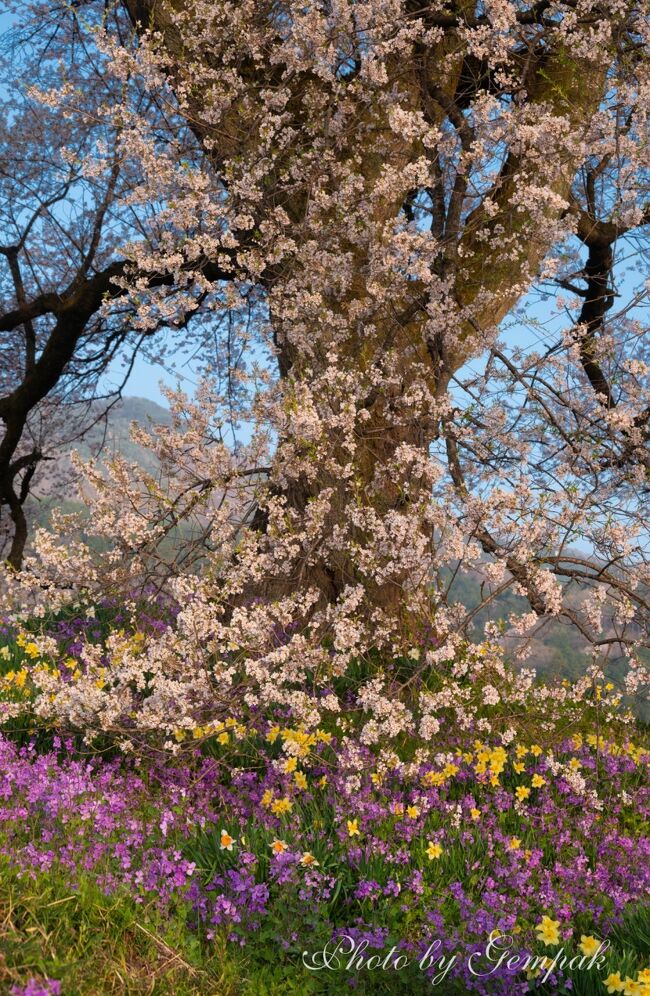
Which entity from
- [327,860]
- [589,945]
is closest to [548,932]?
[589,945]

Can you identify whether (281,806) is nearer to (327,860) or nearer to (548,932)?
(327,860)

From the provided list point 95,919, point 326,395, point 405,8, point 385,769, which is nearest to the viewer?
point 95,919

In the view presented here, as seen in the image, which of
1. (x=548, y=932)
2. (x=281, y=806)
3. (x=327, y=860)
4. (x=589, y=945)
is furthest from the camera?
(x=281, y=806)

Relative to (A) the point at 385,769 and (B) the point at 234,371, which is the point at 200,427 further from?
(A) the point at 385,769

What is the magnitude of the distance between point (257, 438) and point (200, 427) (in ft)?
1.54

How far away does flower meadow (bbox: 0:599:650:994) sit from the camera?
3.73 m

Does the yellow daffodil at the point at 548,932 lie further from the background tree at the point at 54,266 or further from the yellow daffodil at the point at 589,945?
the background tree at the point at 54,266

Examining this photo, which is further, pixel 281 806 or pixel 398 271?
pixel 398 271

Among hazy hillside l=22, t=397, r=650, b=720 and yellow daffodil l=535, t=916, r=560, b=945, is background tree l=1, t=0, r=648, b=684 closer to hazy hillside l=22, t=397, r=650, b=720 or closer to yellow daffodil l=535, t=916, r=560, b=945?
hazy hillside l=22, t=397, r=650, b=720

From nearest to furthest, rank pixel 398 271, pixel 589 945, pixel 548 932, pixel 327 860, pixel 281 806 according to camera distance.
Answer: pixel 589 945, pixel 548 932, pixel 327 860, pixel 281 806, pixel 398 271

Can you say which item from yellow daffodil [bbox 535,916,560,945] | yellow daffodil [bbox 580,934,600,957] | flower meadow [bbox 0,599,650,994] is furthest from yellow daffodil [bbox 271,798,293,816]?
yellow daffodil [bbox 580,934,600,957]

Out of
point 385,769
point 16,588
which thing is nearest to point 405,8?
point 16,588

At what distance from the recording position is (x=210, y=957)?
388 centimetres

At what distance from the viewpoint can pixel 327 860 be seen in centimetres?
439
